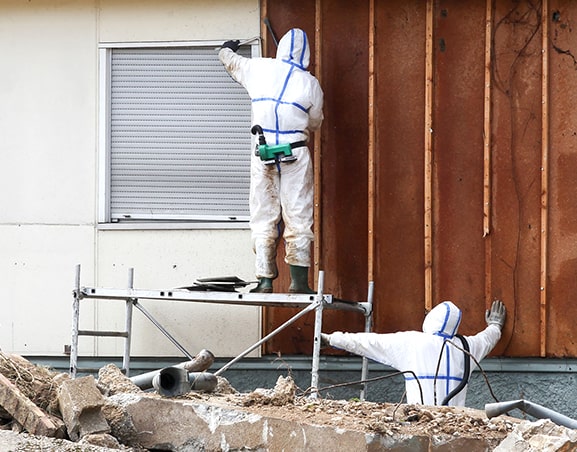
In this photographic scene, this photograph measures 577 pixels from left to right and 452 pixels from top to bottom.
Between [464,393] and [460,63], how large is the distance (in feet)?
9.13

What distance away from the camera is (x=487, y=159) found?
1046 centimetres

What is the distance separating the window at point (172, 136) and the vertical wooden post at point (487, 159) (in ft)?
6.59

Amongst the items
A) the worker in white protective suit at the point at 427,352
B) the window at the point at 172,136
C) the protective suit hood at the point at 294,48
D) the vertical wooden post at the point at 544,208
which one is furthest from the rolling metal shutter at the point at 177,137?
the vertical wooden post at the point at 544,208

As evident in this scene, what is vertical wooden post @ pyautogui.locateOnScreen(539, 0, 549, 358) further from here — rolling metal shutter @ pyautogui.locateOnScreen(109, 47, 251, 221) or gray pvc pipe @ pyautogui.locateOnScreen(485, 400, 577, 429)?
gray pvc pipe @ pyautogui.locateOnScreen(485, 400, 577, 429)

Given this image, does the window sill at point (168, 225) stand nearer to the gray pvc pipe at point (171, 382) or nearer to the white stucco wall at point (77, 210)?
the white stucco wall at point (77, 210)

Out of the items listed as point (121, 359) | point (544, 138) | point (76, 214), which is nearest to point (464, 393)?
point (544, 138)

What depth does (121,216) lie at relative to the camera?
11.1m

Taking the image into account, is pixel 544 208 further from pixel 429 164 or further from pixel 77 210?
pixel 77 210

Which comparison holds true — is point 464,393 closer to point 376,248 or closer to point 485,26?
point 376,248

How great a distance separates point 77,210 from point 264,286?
2003 millimetres

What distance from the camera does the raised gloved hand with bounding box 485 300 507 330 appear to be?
33.8 feet

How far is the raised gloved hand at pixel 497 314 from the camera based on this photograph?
33.8 ft

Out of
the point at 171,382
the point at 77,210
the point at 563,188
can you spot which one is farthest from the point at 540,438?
the point at 77,210

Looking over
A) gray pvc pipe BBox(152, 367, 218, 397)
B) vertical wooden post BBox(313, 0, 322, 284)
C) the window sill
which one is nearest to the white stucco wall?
the window sill
